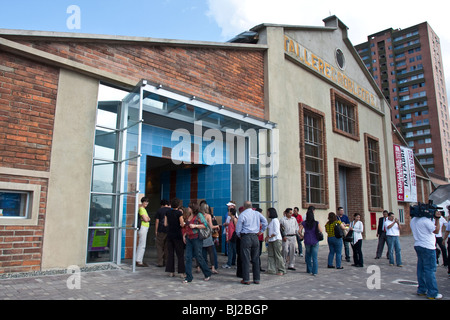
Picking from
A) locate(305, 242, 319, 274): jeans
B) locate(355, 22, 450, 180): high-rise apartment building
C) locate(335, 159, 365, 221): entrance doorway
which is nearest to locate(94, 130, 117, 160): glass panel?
locate(305, 242, 319, 274): jeans

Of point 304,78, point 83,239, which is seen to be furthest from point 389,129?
point 83,239

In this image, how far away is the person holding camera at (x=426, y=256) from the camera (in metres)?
5.84

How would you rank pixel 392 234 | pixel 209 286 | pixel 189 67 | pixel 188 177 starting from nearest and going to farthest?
pixel 209 286 < pixel 392 234 < pixel 189 67 < pixel 188 177

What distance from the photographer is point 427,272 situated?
590cm

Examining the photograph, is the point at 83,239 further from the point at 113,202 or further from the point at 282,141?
the point at 282,141

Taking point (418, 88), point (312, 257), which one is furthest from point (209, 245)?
point (418, 88)

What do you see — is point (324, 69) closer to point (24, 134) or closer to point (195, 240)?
point (195, 240)

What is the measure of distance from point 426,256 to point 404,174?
66.8 feet

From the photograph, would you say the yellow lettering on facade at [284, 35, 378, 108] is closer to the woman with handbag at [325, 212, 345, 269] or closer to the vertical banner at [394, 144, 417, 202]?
the vertical banner at [394, 144, 417, 202]

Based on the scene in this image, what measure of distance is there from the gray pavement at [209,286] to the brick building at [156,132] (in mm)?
971

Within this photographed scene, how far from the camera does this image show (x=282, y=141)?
13.6m

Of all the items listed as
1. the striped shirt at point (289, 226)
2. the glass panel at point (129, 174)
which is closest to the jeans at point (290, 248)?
the striped shirt at point (289, 226)

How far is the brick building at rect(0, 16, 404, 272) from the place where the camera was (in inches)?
283

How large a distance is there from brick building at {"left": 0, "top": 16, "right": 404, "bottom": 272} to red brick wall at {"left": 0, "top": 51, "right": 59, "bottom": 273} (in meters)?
0.02
